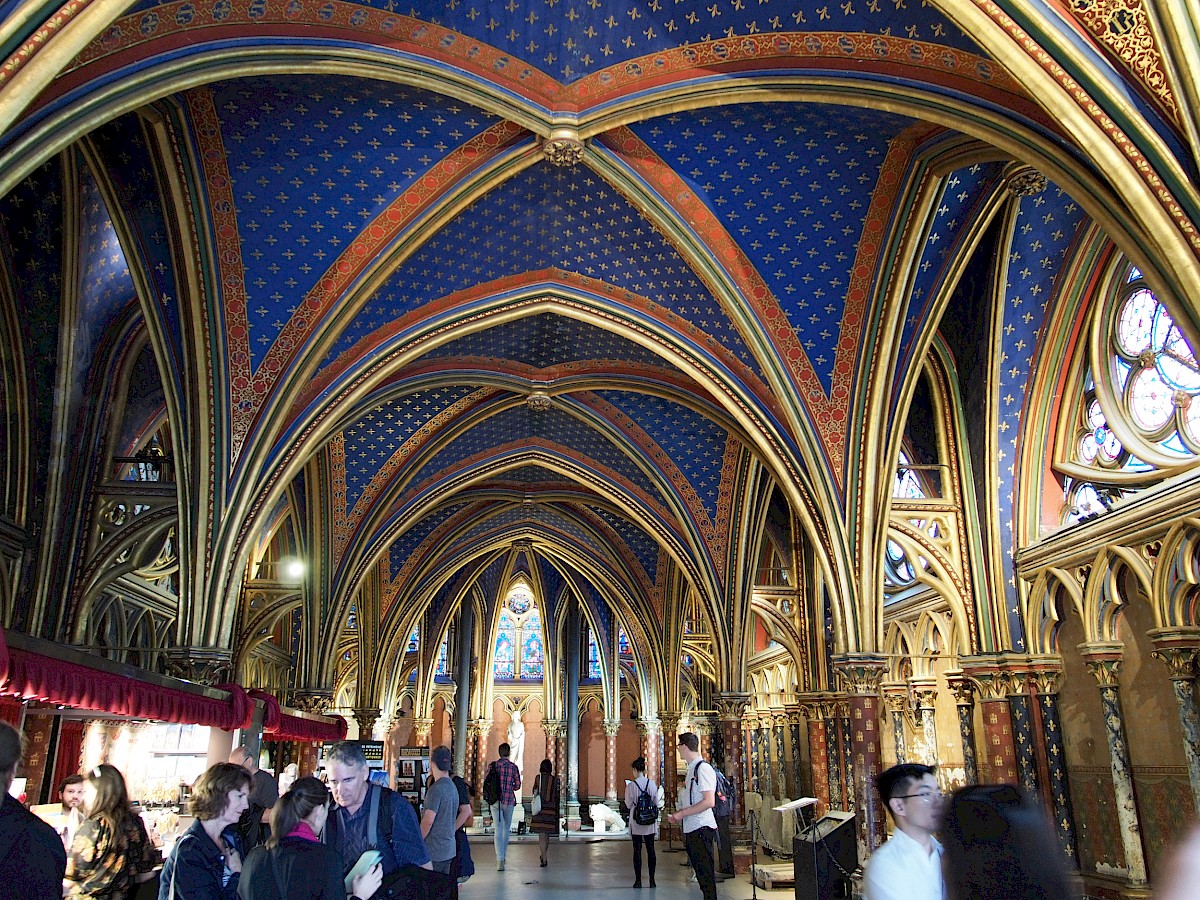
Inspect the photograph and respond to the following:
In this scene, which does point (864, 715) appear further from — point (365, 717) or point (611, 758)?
point (611, 758)

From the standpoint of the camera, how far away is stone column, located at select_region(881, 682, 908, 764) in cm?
1495

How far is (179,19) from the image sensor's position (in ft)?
22.2

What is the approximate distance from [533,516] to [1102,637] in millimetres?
15984

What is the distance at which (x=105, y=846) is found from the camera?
3.92m

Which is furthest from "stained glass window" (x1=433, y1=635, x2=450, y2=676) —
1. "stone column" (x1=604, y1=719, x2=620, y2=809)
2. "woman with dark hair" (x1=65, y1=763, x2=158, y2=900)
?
"woman with dark hair" (x1=65, y1=763, x2=158, y2=900)

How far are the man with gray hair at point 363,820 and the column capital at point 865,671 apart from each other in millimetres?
7916

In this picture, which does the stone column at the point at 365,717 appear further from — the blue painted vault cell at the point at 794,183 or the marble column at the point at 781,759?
the blue painted vault cell at the point at 794,183

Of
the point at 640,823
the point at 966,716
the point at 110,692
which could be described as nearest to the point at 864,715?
the point at 966,716

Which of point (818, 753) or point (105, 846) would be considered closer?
point (105, 846)

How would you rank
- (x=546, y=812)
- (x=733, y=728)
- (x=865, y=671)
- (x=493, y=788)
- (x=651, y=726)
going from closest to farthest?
(x=865, y=671) → (x=493, y=788) → (x=546, y=812) → (x=733, y=728) → (x=651, y=726)

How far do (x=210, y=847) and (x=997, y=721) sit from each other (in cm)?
962

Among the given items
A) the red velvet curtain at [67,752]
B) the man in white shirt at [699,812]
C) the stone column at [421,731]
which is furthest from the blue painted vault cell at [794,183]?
the stone column at [421,731]

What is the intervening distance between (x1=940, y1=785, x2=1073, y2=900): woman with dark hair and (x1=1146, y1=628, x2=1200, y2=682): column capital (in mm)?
7708

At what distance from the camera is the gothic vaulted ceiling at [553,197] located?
641 centimetres
